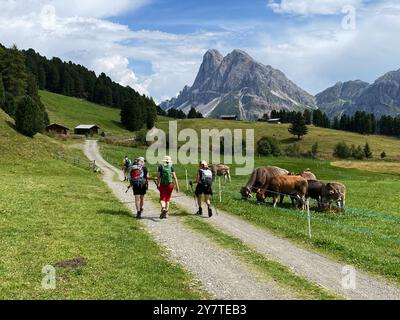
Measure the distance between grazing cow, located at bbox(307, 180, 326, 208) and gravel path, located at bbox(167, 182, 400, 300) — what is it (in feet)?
32.6

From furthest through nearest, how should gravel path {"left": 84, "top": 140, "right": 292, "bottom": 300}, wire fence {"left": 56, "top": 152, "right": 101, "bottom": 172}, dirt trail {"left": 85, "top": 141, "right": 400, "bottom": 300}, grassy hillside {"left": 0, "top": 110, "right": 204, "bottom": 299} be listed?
wire fence {"left": 56, "top": 152, "right": 101, "bottom": 172}
dirt trail {"left": 85, "top": 141, "right": 400, "bottom": 300}
gravel path {"left": 84, "top": 140, "right": 292, "bottom": 300}
grassy hillside {"left": 0, "top": 110, "right": 204, "bottom": 299}

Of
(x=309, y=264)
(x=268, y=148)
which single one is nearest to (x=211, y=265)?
(x=309, y=264)

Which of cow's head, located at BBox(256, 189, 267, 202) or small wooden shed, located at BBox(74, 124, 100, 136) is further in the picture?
small wooden shed, located at BBox(74, 124, 100, 136)

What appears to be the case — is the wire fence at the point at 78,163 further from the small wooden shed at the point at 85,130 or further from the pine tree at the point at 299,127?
the pine tree at the point at 299,127

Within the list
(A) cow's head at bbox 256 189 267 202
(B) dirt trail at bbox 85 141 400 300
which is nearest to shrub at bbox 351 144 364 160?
(A) cow's head at bbox 256 189 267 202

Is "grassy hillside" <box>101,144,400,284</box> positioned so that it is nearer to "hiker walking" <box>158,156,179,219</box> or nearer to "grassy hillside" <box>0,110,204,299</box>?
"hiker walking" <box>158,156,179,219</box>

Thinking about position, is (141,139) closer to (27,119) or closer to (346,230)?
(27,119)

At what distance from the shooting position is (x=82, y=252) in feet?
52.9

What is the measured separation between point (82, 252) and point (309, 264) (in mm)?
8262

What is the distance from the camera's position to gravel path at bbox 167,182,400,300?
1284 centimetres

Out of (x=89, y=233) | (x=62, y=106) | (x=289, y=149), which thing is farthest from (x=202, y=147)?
(x=89, y=233)

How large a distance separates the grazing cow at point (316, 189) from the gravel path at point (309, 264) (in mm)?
9949

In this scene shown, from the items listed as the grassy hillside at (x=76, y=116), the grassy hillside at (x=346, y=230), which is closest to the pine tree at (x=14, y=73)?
the grassy hillside at (x=76, y=116)
